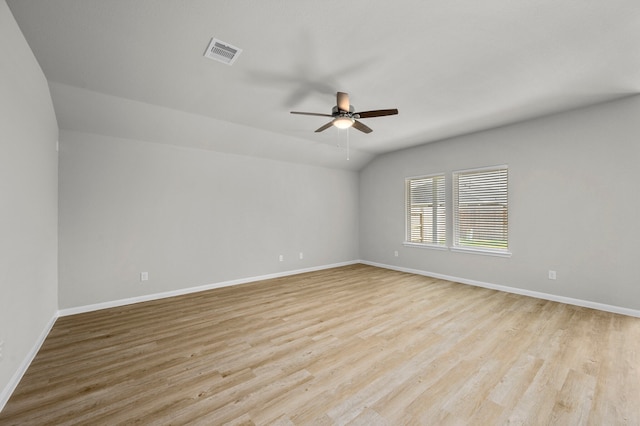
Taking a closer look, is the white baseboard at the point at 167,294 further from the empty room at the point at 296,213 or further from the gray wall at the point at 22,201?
the gray wall at the point at 22,201

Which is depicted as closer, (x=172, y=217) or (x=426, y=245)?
(x=172, y=217)

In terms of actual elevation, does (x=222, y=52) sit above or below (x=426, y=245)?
above

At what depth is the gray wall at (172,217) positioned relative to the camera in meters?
3.55

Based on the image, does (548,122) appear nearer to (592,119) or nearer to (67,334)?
(592,119)

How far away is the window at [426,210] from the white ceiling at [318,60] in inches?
64.3

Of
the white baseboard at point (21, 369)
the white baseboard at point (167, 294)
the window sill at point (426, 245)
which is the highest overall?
the window sill at point (426, 245)

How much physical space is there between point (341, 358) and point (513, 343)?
1806 mm

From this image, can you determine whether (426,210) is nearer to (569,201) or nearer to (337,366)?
(569,201)

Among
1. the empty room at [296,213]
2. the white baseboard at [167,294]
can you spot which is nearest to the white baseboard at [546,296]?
the empty room at [296,213]

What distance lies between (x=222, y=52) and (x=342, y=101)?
4.35 feet

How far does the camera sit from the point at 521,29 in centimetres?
211

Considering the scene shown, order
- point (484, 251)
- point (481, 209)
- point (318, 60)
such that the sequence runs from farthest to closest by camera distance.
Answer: point (481, 209), point (484, 251), point (318, 60)

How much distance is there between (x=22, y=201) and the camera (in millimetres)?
2143

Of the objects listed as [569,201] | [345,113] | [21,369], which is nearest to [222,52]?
[345,113]
